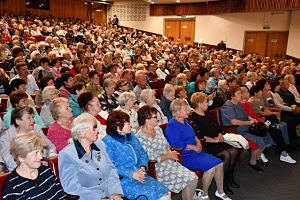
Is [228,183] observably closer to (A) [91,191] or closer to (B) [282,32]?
(A) [91,191]

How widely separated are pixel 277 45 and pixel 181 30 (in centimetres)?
579

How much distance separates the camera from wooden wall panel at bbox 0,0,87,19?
13922 mm

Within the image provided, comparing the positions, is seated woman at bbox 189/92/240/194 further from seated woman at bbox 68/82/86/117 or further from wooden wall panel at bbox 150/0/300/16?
wooden wall panel at bbox 150/0/300/16

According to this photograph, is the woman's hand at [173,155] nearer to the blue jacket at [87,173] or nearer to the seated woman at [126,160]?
the seated woman at [126,160]

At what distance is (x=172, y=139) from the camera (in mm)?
2953

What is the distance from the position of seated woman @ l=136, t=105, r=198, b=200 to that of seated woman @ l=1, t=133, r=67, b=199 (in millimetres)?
1047

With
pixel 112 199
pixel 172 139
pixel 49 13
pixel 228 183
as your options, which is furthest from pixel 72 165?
pixel 49 13

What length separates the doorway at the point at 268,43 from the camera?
1202cm

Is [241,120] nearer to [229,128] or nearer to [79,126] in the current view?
[229,128]

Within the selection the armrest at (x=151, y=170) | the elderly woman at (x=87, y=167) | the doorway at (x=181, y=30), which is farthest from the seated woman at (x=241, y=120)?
the doorway at (x=181, y=30)

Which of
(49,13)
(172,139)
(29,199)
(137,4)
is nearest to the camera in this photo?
(29,199)

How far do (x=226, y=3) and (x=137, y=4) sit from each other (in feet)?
21.9

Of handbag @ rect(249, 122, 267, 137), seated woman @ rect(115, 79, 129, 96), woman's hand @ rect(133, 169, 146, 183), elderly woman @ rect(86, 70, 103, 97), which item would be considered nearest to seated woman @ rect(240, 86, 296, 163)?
handbag @ rect(249, 122, 267, 137)

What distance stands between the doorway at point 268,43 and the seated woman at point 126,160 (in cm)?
1163
